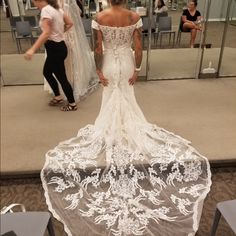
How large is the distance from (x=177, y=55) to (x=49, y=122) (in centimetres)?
262

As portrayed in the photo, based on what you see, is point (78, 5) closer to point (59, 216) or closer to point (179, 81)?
point (179, 81)

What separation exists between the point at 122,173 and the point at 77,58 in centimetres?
178

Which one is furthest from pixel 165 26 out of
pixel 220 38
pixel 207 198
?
pixel 207 198

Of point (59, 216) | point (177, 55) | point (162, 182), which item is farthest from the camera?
point (177, 55)

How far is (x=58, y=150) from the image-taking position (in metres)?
2.64

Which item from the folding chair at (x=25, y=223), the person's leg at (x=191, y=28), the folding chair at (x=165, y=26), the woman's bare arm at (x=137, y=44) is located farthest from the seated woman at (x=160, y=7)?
the folding chair at (x=25, y=223)

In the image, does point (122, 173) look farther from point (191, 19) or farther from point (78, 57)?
point (191, 19)

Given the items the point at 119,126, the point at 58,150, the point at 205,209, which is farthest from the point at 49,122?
the point at 205,209

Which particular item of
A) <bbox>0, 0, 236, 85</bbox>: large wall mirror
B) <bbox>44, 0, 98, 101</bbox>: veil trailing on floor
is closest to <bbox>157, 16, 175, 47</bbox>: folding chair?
<bbox>0, 0, 236, 85</bbox>: large wall mirror

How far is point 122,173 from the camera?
7.77 feet

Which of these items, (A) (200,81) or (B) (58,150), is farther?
(A) (200,81)

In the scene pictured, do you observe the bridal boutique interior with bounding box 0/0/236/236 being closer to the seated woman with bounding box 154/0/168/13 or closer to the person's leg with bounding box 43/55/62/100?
the seated woman with bounding box 154/0/168/13

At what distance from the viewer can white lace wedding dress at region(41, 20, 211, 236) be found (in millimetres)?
2021

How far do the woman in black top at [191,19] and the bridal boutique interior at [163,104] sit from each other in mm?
76
